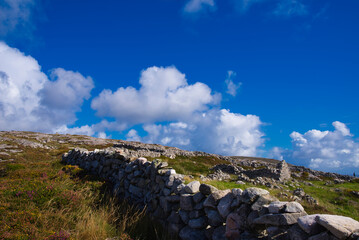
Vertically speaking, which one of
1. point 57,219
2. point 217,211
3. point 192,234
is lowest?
point 192,234

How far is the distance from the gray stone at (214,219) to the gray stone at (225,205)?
9.7 inches

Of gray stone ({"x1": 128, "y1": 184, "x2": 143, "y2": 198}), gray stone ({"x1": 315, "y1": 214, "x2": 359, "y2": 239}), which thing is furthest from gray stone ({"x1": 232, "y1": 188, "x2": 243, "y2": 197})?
gray stone ({"x1": 128, "y1": 184, "x2": 143, "y2": 198})

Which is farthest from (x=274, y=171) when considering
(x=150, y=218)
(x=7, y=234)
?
(x=7, y=234)

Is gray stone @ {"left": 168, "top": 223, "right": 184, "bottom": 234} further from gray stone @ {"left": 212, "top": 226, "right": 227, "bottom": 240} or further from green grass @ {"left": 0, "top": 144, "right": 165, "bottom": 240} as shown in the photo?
gray stone @ {"left": 212, "top": 226, "right": 227, "bottom": 240}

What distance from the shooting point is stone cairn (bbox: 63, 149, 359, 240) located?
3253 mm

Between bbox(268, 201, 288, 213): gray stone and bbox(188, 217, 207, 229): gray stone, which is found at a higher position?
bbox(268, 201, 288, 213): gray stone

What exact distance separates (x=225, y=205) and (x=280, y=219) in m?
1.42

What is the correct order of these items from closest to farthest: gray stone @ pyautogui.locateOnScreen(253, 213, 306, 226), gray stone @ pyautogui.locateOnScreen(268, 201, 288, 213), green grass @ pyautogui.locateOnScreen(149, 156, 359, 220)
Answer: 1. gray stone @ pyautogui.locateOnScreen(253, 213, 306, 226)
2. gray stone @ pyautogui.locateOnScreen(268, 201, 288, 213)
3. green grass @ pyautogui.locateOnScreen(149, 156, 359, 220)

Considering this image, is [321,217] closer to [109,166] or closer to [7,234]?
[7,234]

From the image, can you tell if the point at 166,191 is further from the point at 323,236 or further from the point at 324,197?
the point at 324,197

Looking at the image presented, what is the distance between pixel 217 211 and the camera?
5.28 m

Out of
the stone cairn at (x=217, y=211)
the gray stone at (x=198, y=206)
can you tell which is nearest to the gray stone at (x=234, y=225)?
the stone cairn at (x=217, y=211)

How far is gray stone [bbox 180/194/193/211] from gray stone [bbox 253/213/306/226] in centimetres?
249

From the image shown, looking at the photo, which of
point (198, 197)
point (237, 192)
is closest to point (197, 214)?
point (198, 197)
